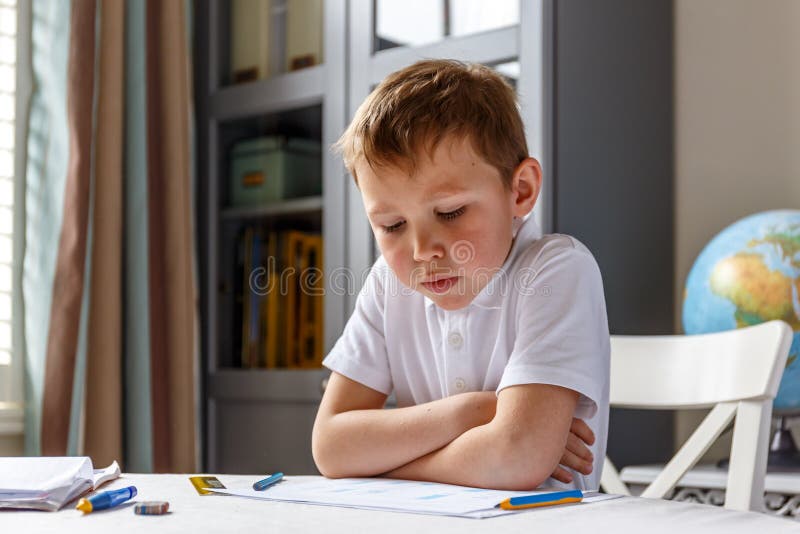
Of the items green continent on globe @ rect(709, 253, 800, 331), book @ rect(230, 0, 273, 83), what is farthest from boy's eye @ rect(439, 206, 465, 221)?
book @ rect(230, 0, 273, 83)

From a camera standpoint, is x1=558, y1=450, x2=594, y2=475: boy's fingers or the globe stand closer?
x1=558, y1=450, x2=594, y2=475: boy's fingers

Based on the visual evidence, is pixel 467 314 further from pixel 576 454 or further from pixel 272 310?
pixel 272 310

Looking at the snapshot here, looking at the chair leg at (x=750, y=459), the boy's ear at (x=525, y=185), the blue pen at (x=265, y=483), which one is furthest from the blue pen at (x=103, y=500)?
the chair leg at (x=750, y=459)

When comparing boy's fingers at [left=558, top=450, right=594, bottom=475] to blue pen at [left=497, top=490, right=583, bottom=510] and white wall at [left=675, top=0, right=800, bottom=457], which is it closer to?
blue pen at [left=497, top=490, right=583, bottom=510]

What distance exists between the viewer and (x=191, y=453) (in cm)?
243

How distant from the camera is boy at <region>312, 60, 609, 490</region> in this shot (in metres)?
0.97

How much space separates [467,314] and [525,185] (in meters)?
0.17

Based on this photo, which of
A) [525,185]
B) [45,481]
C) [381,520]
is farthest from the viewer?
[525,185]

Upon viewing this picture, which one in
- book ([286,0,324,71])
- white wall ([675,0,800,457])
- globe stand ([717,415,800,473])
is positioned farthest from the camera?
book ([286,0,324,71])

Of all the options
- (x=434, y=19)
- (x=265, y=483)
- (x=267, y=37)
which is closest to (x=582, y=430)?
(x=265, y=483)

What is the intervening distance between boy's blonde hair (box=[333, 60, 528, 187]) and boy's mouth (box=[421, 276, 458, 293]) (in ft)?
0.42

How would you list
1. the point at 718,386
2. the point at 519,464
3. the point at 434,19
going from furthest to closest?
the point at 434,19
the point at 718,386
the point at 519,464

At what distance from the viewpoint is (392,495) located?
80 centimetres

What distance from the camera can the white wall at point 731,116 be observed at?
7.22 ft
